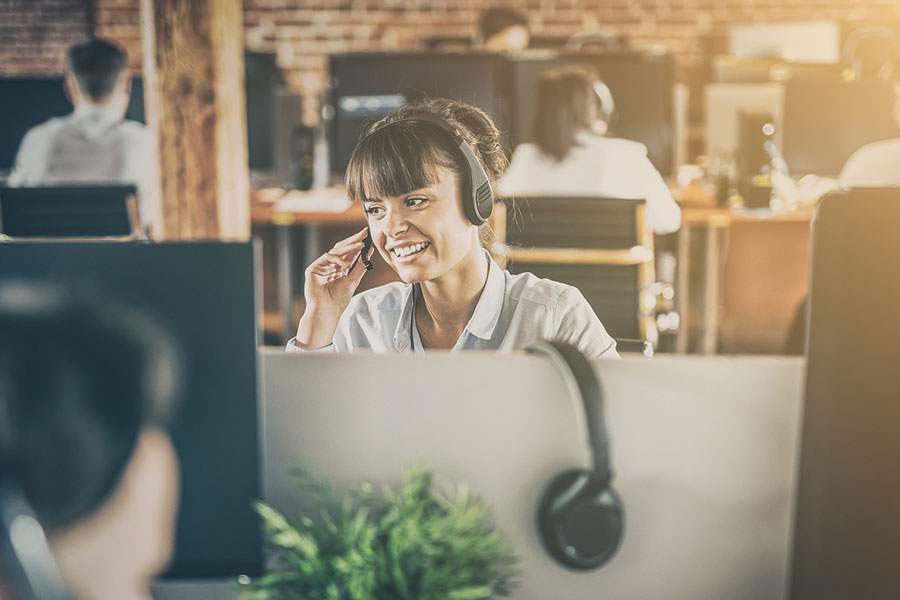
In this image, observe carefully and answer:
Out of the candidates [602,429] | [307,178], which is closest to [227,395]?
[602,429]

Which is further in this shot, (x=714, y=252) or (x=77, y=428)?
(x=714, y=252)

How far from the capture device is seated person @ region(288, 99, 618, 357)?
83cm

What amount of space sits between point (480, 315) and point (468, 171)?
14 cm

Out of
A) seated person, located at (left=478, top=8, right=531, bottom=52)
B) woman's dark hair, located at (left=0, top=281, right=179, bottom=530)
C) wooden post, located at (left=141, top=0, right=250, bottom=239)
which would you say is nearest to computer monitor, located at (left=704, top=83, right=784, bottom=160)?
seated person, located at (left=478, top=8, right=531, bottom=52)

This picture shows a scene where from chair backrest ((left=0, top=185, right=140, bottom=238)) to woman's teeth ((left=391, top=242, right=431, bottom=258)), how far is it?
61.8 inches

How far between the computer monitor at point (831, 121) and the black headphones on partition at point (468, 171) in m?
3.32

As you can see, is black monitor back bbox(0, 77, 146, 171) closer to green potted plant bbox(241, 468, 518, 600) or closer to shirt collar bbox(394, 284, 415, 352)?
shirt collar bbox(394, 284, 415, 352)

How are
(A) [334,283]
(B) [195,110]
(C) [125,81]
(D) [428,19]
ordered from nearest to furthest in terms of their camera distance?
1. (A) [334,283]
2. (B) [195,110]
3. (C) [125,81]
4. (D) [428,19]

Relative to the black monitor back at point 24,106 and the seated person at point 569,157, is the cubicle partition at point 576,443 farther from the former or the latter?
the black monitor back at point 24,106

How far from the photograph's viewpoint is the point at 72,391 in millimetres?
630

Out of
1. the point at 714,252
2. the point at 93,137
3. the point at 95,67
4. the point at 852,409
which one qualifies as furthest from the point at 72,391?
the point at 714,252

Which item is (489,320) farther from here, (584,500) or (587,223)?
(587,223)

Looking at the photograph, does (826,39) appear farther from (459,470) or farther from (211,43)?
(459,470)

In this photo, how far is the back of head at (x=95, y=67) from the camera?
3371mm
